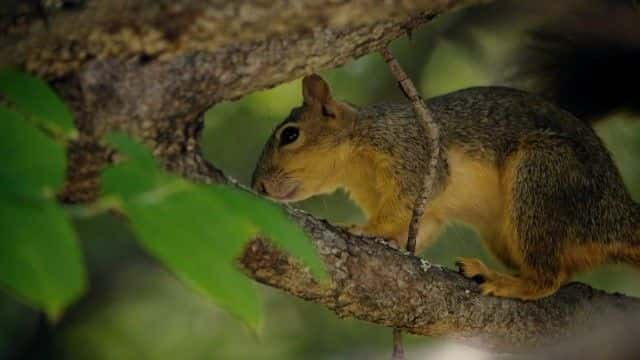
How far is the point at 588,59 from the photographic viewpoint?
9.67 ft

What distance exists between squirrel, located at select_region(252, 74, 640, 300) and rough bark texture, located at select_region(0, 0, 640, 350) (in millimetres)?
98

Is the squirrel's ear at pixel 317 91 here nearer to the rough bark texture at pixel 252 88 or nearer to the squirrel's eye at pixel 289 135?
the squirrel's eye at pixel 289 135

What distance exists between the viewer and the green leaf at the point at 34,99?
0.64m

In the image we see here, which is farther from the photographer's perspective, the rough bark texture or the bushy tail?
the bushy tail

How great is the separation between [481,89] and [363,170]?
1.32 ft

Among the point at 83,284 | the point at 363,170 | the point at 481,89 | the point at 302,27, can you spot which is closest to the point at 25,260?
the point at 83,284

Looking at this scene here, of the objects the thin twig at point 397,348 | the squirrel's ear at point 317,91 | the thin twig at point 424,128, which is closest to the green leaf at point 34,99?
the thin twig at point 424,128

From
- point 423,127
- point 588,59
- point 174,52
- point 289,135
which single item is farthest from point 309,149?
point 174,52

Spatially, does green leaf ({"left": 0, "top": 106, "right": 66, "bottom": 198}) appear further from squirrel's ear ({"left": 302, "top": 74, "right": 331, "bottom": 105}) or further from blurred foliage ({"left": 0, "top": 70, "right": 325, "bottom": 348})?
squirrel's ear ({"left": 302, "top": 74, "right": 331, "bottom": 105})

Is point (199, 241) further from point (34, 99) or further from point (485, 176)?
point (485, 176)

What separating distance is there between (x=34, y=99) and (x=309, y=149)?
6.04 ft

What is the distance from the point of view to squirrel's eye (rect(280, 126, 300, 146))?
2.49 metres

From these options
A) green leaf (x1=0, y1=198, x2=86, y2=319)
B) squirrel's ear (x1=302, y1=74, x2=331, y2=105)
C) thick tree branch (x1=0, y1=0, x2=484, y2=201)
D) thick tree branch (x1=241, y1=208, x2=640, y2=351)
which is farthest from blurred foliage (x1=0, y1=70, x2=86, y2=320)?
squirrel's ear (x1=302, y1=74, x2=331, y2=105)

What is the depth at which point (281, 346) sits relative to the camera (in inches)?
132
